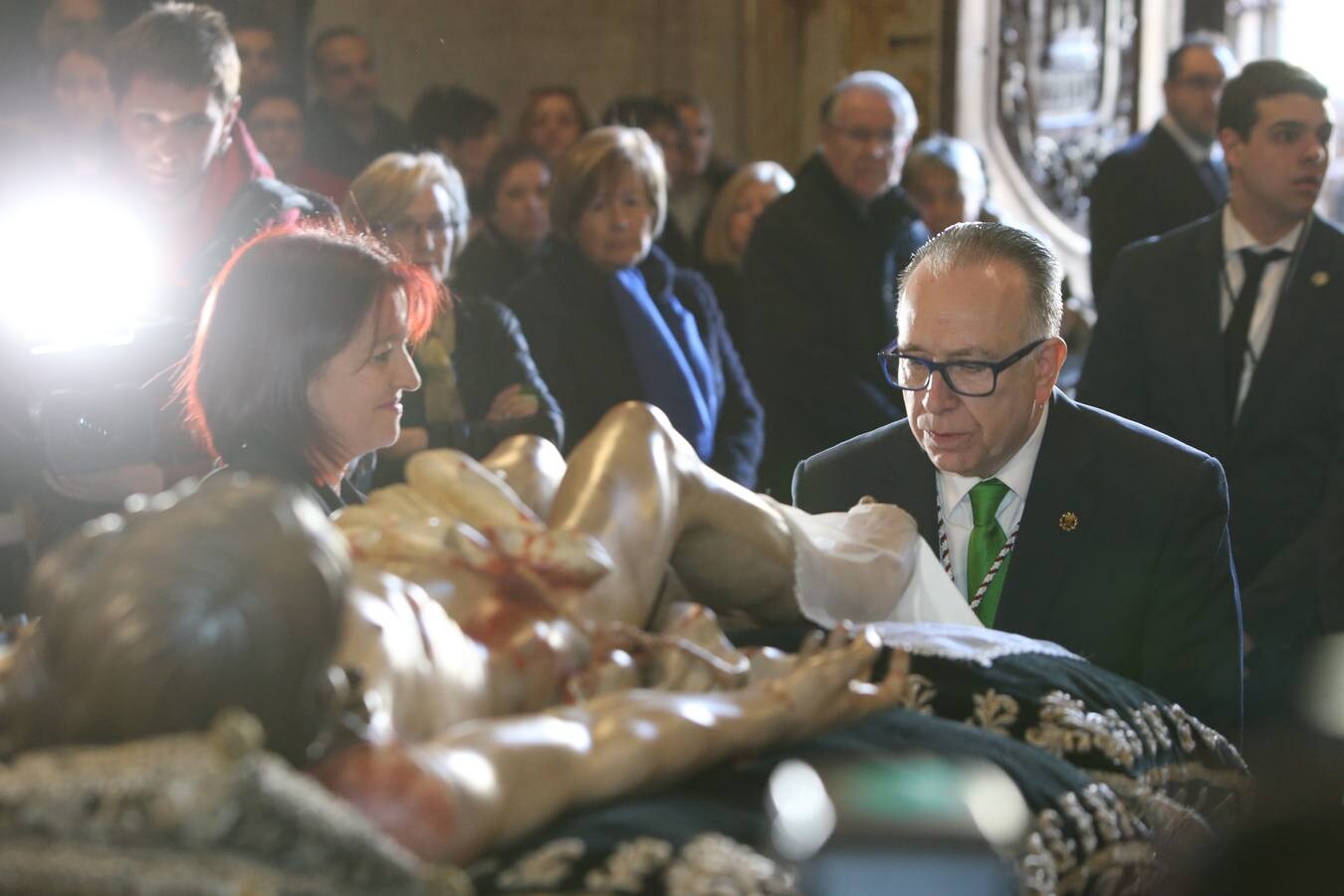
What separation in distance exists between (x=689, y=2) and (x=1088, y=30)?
1.82 metres

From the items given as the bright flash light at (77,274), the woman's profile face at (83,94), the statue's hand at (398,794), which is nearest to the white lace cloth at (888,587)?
the statue's hand at (398,794)

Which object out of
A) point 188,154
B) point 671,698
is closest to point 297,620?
point 671,698

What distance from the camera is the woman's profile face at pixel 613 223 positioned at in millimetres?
4180

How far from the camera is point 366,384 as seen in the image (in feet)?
7.28

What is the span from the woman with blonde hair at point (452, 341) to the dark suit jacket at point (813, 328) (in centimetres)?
79

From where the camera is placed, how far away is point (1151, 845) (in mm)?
1951

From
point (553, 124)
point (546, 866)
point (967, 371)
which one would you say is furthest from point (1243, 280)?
point (546, 866)

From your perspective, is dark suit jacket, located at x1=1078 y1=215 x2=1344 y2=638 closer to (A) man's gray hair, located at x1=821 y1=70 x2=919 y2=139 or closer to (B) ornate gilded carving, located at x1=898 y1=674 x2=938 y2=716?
(A) man's gray hair, located at x1=821 y1=70 x2=919 y2=139

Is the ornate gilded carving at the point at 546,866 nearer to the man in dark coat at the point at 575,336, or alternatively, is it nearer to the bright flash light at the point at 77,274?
the bright flash light at the point at 77,274

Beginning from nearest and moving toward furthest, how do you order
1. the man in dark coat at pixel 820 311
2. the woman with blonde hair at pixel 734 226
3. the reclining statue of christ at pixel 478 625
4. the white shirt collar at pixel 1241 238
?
the reclining statue of christ at pixel 478 625 → the white shirt collar at pixel 1241 238 → the man in dark coat at pixel 820 311 → the woman with blonde hair at pixel 734 226

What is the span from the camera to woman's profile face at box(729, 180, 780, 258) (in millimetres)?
5285

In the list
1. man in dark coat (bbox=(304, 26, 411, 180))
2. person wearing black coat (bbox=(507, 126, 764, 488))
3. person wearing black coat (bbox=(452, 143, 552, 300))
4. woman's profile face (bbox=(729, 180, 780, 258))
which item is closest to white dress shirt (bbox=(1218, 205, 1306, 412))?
person wearing black coat (bbox=(507, 126, 764, 488))

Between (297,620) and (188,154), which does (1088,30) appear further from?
(297,620)

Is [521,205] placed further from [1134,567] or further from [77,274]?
[1134,567]
